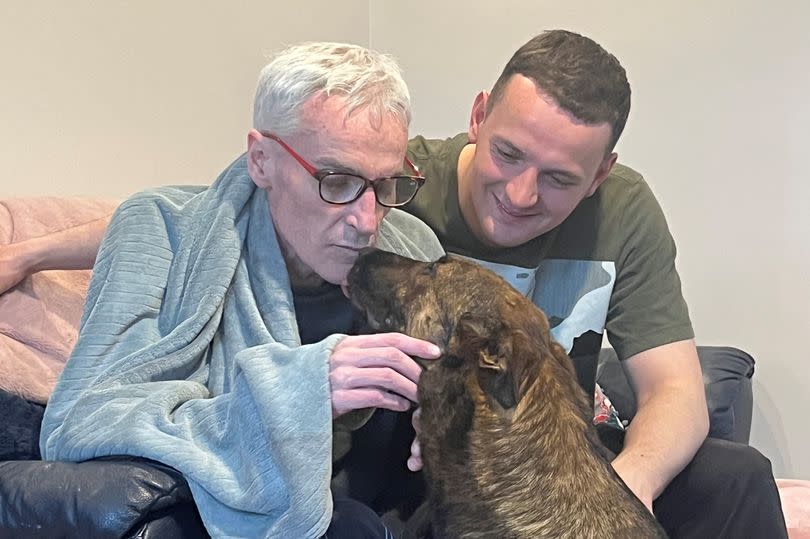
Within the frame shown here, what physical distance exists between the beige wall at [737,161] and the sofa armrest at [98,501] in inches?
95.5

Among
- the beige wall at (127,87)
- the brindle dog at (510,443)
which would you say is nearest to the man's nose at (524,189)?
the brindle dog at (510,443)

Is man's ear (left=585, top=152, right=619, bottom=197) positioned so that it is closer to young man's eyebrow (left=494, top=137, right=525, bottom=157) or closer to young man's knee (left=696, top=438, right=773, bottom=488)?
young man's eyebrow (left=494, top=137, right=525, bottom=157)

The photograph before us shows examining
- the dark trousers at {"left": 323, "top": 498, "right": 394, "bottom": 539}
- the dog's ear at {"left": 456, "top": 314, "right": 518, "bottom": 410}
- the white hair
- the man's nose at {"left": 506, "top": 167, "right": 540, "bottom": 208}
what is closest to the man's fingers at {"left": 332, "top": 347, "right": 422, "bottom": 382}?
the dog's ear at {"left": 456, "top": 314, "right": 518, "bottom": 410}

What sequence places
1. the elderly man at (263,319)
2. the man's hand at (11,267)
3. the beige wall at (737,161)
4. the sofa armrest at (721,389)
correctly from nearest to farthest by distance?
the elderly man at (263,319) → the man's hand at (11,267) → the sofa armrest at (721,389) → the beige wall at (737,161)

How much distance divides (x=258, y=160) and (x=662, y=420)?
3.07ft

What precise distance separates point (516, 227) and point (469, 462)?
2.08ft

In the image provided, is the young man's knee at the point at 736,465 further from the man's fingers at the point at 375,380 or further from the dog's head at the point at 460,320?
the man's fingers at the point at 375,380

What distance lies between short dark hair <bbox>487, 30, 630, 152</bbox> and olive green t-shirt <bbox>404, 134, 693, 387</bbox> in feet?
0.73

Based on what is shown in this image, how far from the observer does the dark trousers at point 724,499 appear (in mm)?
1564

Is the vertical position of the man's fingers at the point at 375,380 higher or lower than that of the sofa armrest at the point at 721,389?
higher

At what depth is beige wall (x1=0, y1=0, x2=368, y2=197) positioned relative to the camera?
7.93ft

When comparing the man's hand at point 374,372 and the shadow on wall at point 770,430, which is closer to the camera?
the man's hand at point 374,372

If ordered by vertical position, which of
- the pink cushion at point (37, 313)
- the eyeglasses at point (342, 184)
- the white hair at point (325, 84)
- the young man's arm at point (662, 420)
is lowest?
the pink cushion at point (37, 313)

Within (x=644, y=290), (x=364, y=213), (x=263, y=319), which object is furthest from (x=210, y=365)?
(x=644, y=290)
